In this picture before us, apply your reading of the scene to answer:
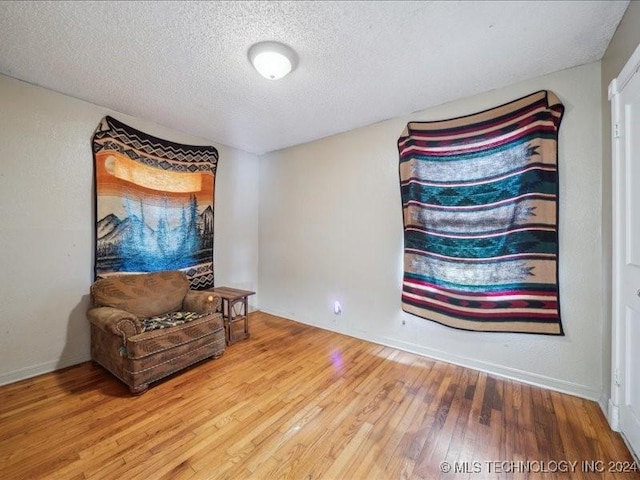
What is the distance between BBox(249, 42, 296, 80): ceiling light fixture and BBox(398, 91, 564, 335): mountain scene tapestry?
55.0 inches

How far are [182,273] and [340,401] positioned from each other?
212 centimetres

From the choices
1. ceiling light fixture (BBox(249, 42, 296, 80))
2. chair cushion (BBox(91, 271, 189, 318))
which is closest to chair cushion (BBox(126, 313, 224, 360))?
chair cushion (BBox(91, 271, 189, 318))

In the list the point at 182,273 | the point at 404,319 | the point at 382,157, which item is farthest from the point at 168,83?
the point at 404,319

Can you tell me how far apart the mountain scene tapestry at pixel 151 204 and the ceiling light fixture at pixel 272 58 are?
1757mm

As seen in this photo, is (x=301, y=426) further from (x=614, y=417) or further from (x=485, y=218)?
(x=485, y=218)

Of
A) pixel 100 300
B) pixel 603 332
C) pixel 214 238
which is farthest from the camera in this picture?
pixel 214 238

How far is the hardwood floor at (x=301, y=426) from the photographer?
1.36m

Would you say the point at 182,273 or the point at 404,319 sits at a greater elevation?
the point at 182,273

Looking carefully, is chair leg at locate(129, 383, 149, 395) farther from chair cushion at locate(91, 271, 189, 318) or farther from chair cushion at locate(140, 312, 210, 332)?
chair cushion at locate(91, 271, 189, 318)

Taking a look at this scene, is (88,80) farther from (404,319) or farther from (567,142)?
(567,142)

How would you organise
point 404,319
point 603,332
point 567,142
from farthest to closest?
point 404,319
point 567,142
point 603,332

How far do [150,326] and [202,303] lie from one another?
1.58ft

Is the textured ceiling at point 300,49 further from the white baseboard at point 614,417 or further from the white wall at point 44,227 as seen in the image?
the white baseboard at point 614,417

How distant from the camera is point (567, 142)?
1957 mm
